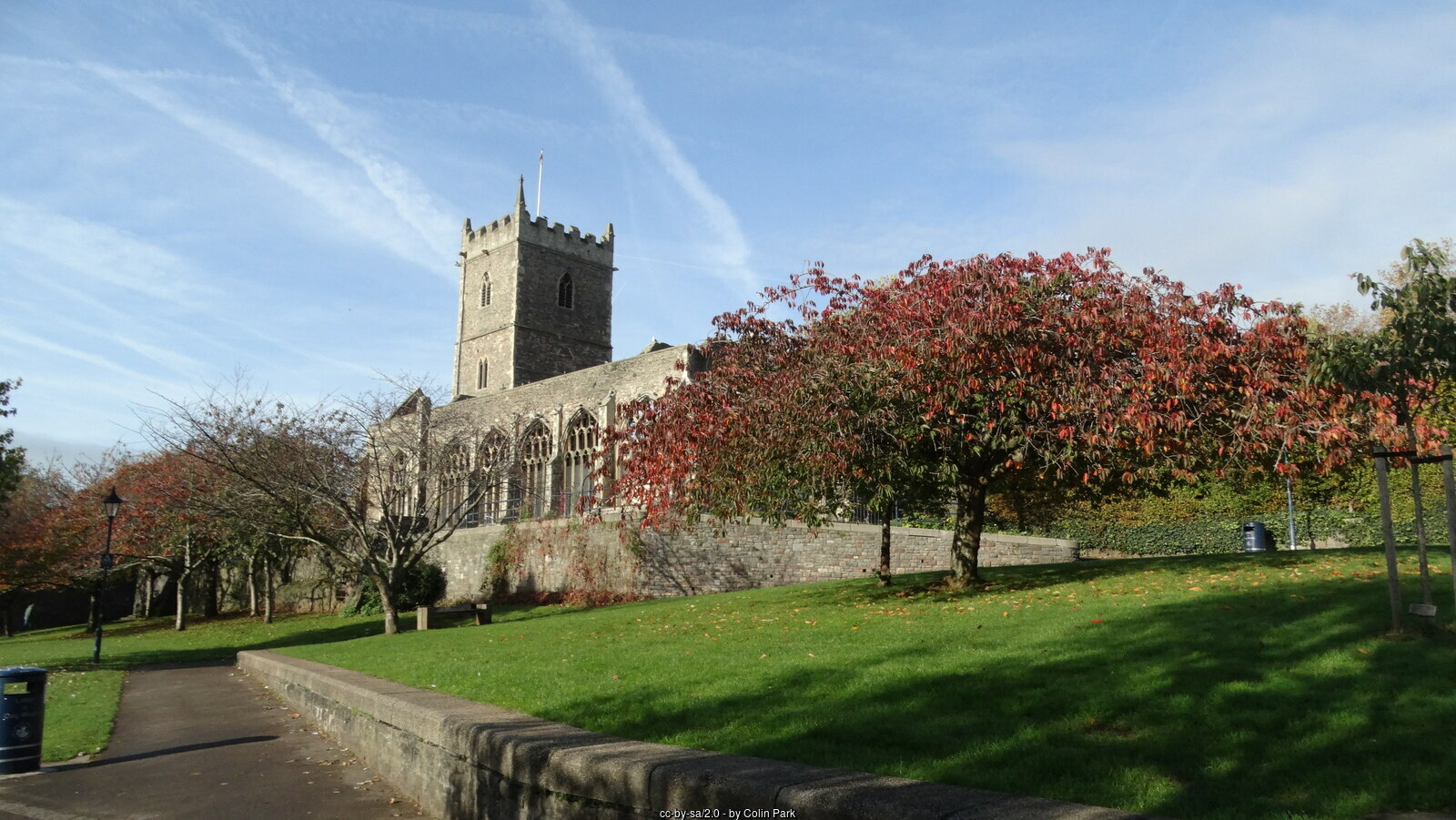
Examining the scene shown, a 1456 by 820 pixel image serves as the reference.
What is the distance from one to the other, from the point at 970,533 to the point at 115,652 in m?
18.6

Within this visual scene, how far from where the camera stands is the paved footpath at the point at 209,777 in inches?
278

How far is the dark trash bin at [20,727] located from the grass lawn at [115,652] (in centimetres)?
49

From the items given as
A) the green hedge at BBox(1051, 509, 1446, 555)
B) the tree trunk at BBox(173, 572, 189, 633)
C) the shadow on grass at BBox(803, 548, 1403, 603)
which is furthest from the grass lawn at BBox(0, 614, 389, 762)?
the green hedge at BBox(1051, 509, 1446, 555)

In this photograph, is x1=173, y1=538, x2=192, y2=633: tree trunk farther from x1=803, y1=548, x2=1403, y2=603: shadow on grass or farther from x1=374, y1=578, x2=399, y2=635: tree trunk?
x1=803, y1=548, x2=1403, y2=603: shadow on grass

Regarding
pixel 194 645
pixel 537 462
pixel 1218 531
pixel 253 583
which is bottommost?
pixel 194 645

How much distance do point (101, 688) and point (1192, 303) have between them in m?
15.4

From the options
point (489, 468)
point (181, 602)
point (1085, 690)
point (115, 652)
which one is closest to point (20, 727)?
point (1085, 690)

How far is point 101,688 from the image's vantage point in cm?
1404

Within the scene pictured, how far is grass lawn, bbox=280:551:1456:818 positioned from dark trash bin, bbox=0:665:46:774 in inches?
122

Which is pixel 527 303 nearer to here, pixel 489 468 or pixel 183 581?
pixel 183 581

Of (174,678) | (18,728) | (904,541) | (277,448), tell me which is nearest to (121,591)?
(277,448)

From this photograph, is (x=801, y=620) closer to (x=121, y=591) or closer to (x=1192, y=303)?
(x=1192, y=303)

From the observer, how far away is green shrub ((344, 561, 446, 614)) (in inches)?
1029

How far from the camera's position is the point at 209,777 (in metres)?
8.05
